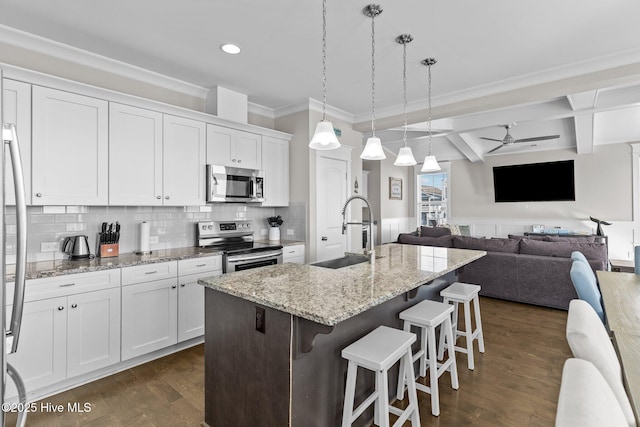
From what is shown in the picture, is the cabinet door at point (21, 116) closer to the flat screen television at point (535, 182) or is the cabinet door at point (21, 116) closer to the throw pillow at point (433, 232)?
the throw pillow at point (433, 232)

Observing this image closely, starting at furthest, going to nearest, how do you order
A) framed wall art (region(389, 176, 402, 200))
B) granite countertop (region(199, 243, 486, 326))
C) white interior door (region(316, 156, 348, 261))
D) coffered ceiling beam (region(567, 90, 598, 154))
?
framed wall art (region(389, 176, 402, 200))
white interior door (region(316, 156, 348, 261))
coffered ceiling beam (region(567, 90, 598, 154))
granite countertop (region(199, 243, 486, 326))

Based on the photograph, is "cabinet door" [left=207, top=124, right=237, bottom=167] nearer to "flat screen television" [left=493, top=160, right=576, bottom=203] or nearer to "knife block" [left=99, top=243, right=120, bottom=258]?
"knife block" [left=99, top=243, right=120, bottom=258]

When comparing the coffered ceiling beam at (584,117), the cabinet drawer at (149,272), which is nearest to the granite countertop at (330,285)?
the cabinet drawer at (149,272)

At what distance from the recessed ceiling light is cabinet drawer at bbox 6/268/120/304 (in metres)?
2.09

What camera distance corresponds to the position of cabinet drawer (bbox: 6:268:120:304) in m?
2.19

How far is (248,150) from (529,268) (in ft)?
12.8

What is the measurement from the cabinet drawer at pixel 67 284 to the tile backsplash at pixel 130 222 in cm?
61

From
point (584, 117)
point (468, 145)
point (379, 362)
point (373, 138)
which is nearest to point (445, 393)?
point (379, 362)

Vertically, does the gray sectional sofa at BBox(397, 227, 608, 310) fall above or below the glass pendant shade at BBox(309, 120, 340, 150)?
below

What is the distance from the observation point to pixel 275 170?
436 centimetres

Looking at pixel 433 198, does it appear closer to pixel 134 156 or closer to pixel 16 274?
pixel 134 156

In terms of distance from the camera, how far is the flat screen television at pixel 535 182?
7.15 metres

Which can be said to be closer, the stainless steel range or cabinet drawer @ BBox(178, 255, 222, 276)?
cabinet drawer @ BBox(178, 255, 222, 276)

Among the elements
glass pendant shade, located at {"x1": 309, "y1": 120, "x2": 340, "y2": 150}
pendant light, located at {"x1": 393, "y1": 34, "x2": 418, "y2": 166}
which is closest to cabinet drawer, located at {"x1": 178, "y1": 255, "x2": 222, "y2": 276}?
glass pendant shade, located at {"x1": 309, "y1": 120, "x2": 340, "y2": 150}
